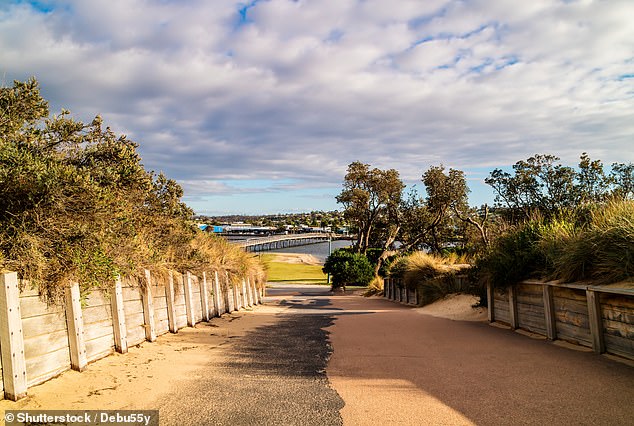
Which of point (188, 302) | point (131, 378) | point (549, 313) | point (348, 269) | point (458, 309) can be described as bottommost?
point (348, 269)

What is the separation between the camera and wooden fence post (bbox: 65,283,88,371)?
5.71m

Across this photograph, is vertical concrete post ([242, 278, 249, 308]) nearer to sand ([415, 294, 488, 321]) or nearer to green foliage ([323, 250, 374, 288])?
sand ([415, 294, 488, 321])

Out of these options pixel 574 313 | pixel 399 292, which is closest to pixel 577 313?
pixel 574 313

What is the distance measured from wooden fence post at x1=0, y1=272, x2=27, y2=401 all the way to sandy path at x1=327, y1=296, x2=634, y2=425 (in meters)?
3.39

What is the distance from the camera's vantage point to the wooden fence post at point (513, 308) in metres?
9.56

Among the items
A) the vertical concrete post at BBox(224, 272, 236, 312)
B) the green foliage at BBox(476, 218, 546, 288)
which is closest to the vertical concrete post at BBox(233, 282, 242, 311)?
the vertical concrete post at BBox(224, 272, 236, 312)

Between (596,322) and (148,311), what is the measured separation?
7.27 m

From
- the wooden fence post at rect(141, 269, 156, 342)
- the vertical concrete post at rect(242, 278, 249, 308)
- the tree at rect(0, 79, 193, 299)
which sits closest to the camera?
the tree at rect(0, 79, 193, 299)

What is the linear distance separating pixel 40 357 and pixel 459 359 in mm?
5811

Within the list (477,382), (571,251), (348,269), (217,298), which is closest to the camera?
(477,382)

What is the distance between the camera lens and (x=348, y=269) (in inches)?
1368

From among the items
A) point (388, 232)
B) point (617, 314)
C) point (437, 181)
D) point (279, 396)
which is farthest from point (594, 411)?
point (388, 232)

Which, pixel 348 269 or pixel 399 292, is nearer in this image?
pixel 399 292

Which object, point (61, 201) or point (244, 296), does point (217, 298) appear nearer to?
point (244, 296)
